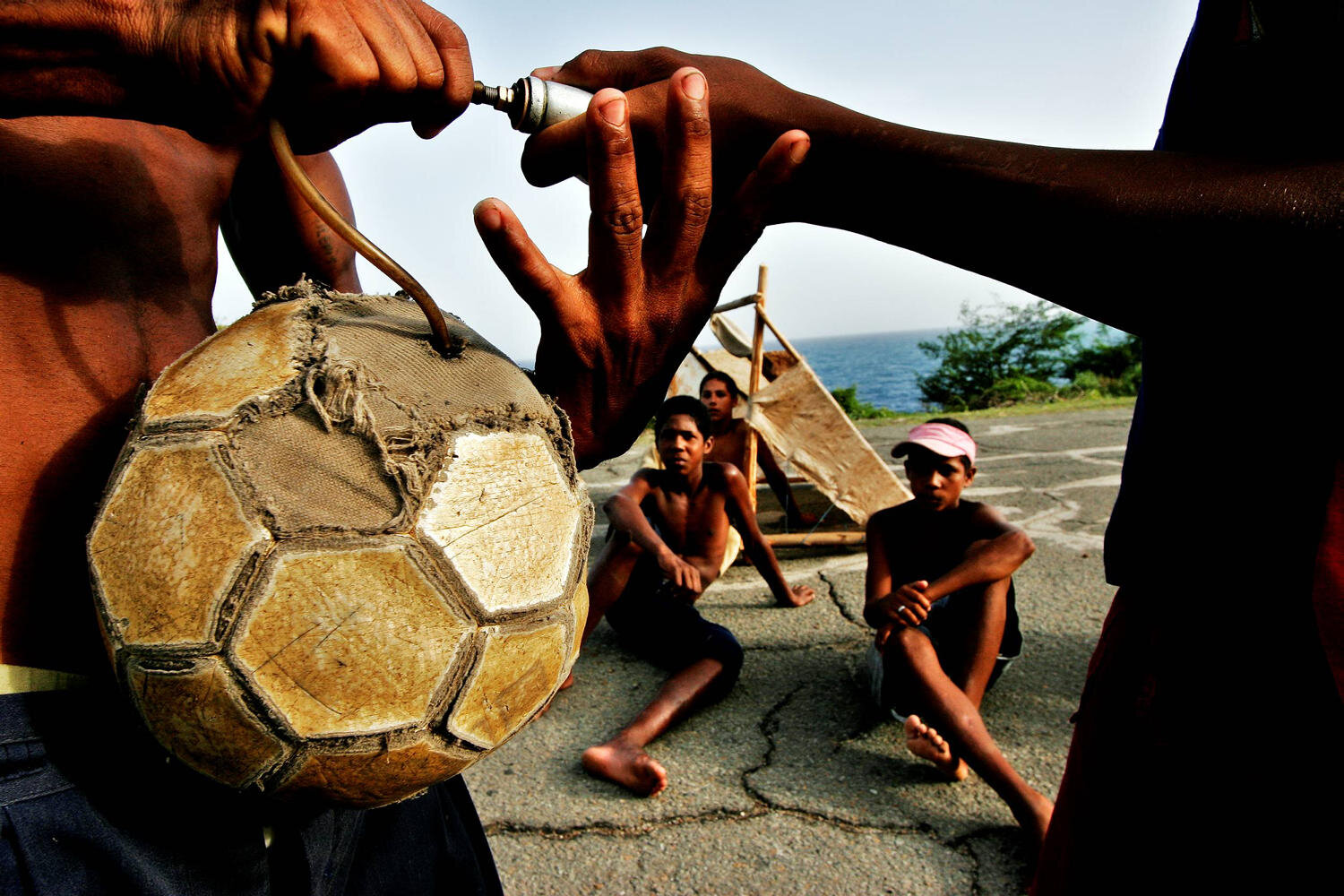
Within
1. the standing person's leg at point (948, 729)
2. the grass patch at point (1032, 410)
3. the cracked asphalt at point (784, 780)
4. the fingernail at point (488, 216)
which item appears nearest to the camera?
the fingernail at point (488, 216)

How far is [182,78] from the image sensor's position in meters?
0.84

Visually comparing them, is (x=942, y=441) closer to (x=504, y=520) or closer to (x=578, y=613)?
(x=578, y=613)

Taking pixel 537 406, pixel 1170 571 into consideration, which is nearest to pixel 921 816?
pixel 1170 571

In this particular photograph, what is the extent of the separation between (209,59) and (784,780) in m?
2.57

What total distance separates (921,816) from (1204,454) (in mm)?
1800

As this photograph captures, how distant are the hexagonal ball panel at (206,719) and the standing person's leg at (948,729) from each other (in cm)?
228

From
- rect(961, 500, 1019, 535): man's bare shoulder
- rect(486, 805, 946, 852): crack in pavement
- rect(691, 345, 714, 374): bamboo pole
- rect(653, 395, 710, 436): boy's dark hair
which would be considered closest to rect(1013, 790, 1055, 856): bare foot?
rect(486, 805, 946, 852): crack in pavement

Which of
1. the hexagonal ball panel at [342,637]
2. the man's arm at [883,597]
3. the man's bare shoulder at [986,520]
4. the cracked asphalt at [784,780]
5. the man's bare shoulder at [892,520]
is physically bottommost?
the cracked asphalt at [784,780]

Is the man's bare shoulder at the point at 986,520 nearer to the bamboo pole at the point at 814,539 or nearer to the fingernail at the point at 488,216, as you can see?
the bamboo pole at the point at 814,539

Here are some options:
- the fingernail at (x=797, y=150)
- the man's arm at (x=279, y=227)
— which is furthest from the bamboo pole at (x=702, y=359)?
the fingernail at (x=797, y=150)

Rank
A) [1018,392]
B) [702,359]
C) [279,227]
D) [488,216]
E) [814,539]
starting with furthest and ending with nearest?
[1018,392] → [702,359] → [814,539] → [279,227] → [488,216]

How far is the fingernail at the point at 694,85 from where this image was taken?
34.7 inches

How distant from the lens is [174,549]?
2.63ft

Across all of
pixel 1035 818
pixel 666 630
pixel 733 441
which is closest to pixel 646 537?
pixel 666 630
